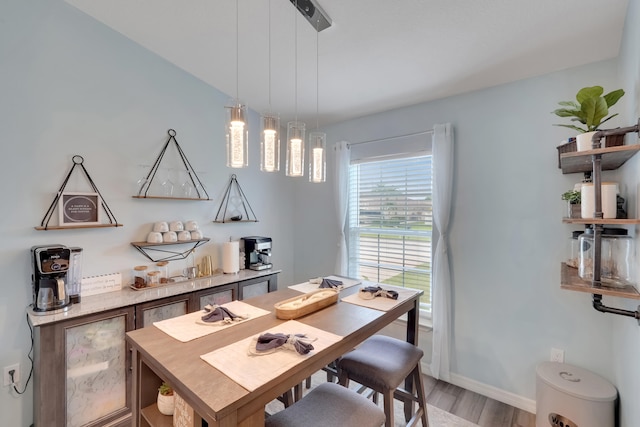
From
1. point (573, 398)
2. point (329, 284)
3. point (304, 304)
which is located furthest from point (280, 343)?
point (573, 398)

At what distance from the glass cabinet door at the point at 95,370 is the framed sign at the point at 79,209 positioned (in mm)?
737

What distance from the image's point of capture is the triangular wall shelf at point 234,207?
10.0ft

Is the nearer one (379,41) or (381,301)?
(381,301)

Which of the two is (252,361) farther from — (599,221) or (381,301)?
(599,221)

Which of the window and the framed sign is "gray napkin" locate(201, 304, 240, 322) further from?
the window

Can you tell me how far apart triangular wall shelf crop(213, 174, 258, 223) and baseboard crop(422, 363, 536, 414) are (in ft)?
8.27

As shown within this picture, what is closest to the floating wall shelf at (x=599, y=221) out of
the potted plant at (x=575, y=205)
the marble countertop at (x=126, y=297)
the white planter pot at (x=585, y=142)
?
the white planter pot at (x=585, y=142)

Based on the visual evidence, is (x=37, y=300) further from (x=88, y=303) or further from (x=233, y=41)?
(x=233, y=41)

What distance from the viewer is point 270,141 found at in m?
1.57

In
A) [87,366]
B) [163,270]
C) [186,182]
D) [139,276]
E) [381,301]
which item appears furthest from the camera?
[186,182]

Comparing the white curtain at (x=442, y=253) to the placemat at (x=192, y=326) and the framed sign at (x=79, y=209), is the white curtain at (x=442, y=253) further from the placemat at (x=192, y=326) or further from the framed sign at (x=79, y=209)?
the framed sign at (x=79, y=209)

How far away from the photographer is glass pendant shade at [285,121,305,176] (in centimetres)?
165

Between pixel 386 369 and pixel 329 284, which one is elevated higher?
pixel 329 284

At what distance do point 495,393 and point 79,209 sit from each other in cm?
348
